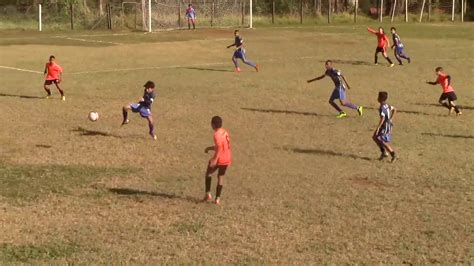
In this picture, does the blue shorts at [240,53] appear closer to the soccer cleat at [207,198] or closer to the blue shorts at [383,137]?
the blue shorts at [383,137]

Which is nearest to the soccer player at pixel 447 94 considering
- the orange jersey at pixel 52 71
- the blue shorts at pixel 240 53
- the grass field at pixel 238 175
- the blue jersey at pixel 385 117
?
the grass field at pixel 238 175

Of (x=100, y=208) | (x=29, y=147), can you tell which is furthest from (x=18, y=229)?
(x=29, y=147)

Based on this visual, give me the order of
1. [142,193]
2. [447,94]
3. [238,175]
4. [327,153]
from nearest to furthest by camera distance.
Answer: [142,193], [238,175], [327,153], [447,94]

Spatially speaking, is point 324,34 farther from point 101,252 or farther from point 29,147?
point 101,252

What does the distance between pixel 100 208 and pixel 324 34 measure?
4123cm

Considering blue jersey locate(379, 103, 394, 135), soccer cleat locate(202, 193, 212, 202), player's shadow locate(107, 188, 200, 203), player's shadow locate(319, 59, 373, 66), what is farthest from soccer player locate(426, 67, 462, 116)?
player's shadow locate(319, 59, 373, 66)

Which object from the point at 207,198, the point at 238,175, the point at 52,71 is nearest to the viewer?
the point at 207,198

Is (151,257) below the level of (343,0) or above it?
below

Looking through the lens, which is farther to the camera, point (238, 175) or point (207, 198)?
point (238, 175)

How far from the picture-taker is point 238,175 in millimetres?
13766

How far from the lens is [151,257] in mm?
9336

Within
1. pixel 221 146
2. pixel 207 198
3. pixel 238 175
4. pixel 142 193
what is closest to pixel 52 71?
pixel 238 175

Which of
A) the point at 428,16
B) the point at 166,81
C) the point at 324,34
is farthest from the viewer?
the point at 428,16

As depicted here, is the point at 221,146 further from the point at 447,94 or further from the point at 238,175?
the point at 447,94
